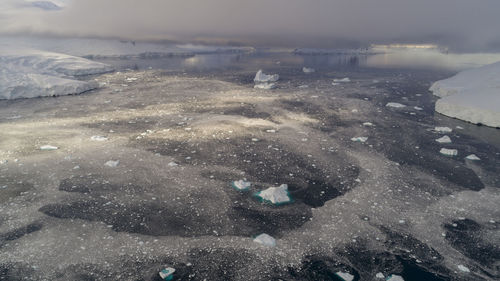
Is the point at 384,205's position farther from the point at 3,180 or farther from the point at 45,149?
the point at 45,149

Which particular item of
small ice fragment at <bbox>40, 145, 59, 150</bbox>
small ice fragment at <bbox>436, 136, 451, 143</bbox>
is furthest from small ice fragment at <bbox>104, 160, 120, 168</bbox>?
small ice fragment at <bbox>436, 136, 451, 143</bbox>

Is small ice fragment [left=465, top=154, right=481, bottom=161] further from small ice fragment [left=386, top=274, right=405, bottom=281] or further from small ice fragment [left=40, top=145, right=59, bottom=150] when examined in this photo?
small ice fragment [left=40, top=145, right=59, bottom=150]

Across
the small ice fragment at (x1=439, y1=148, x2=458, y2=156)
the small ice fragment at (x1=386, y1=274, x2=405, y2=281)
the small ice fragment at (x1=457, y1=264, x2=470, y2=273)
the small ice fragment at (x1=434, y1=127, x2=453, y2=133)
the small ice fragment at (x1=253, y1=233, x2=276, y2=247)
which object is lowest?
the small ice fragment at (x1=457, y1=264, x2=470, y2=273)

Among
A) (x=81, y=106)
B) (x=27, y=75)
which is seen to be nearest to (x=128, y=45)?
→ (x=27, y=75)

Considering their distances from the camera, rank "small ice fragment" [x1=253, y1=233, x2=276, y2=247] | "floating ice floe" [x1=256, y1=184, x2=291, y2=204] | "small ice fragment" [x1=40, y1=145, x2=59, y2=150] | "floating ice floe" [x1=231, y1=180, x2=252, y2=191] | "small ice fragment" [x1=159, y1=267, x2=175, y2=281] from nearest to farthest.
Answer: "small ice fragment" [x1=159, y1=267, x2=175, y2=281]
"small ice fragment" [x1=253, y1=233, x2=276, y2=247]
"floating ice floe" [x1=256, y1=184, x2=291, y2=204]
"floating ice floe" [x1=231, y1=180, x2=252, y2=191]
"small ice fragment" [x1=40, y1=145, x2=59, y2=150]

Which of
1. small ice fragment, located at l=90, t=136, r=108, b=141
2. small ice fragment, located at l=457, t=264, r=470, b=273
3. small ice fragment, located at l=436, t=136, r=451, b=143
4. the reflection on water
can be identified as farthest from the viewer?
the reflection on water

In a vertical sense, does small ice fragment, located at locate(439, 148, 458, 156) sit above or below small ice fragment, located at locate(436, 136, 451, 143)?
below

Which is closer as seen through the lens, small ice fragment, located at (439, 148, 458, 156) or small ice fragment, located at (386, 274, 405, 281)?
small ice fragment, located at (386, 274, 405, 281)

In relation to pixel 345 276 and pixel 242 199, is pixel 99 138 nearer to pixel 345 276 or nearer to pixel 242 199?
pixel 242 199
